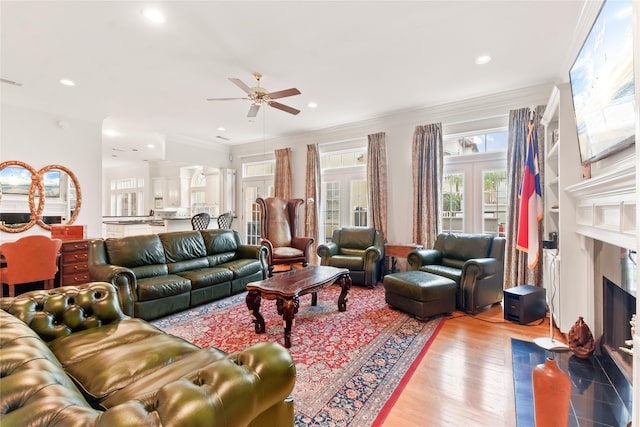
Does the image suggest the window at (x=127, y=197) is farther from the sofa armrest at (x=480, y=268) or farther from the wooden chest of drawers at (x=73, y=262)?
the sofa armrest at (x=480, y=268)

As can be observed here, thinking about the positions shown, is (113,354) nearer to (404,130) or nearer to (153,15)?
(153,15)

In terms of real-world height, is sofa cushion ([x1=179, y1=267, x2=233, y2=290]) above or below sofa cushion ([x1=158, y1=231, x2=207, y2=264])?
below

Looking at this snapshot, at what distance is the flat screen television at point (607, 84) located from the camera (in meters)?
1.58

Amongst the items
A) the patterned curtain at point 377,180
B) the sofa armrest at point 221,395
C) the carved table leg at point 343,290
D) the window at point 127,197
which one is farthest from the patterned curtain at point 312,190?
the window at point 127,197

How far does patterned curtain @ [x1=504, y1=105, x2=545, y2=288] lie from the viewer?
3965 mm

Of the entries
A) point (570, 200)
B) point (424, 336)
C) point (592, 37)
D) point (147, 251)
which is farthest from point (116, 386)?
point (570, 200)

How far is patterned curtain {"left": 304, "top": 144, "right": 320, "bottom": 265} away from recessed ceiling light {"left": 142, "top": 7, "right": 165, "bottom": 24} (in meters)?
3.84

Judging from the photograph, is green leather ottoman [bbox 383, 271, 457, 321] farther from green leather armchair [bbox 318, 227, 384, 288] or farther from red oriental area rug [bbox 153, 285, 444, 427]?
green leather armchair [bbox 318, 227, 384, 288]

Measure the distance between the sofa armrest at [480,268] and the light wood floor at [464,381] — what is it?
576 millimetres

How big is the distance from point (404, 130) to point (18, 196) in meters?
6.46

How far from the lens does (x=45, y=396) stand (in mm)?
765

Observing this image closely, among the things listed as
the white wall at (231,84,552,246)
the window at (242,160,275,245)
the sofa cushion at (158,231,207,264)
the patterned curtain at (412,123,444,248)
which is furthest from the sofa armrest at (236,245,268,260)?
the window at (242,160,275,245)

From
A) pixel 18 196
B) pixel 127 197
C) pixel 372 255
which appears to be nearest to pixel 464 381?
pixel 372 255

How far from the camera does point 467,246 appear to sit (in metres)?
3.97
